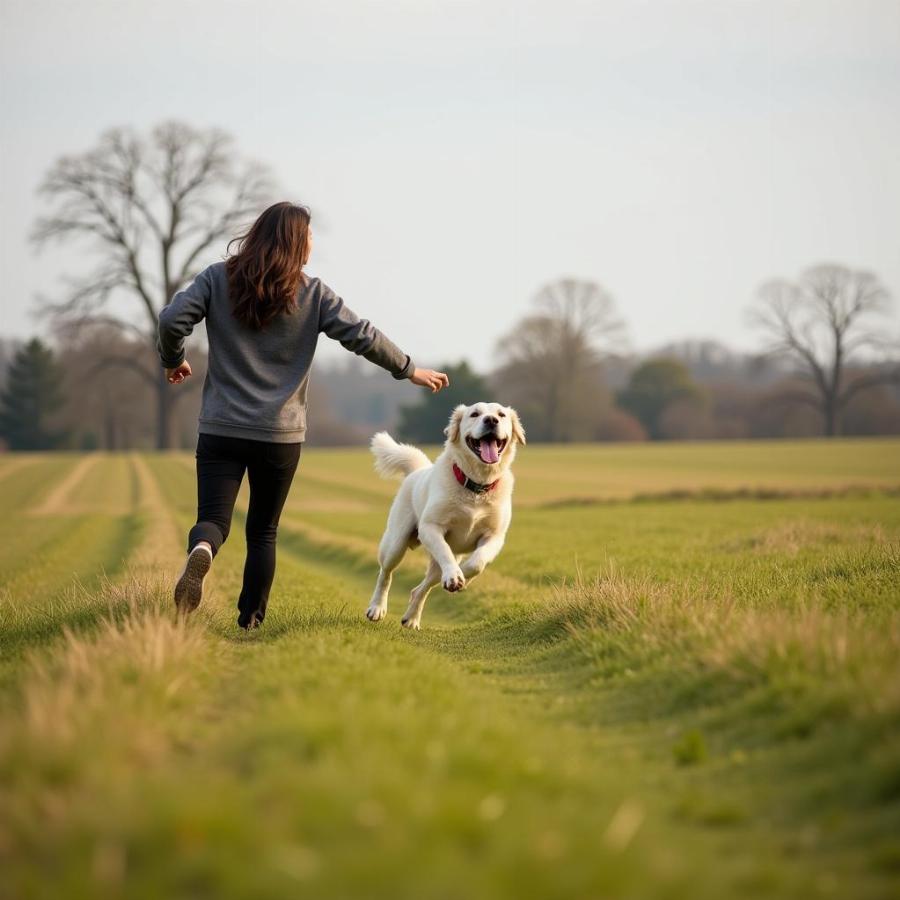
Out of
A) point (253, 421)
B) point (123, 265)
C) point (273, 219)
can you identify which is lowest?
point (253, 421)

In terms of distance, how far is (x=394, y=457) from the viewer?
9273 millimetres

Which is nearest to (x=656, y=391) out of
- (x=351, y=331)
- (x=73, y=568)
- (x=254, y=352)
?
(x=73, y=568)

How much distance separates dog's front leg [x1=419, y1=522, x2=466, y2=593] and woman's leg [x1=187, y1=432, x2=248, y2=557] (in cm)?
153

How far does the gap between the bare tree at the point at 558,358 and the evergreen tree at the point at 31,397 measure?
31.5 m

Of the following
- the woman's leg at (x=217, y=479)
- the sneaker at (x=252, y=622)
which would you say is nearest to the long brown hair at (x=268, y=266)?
the woman's leg at (x=217, y=479)

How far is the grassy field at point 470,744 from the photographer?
9.20 ft

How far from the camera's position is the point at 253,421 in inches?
262

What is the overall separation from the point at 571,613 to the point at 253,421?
254cm

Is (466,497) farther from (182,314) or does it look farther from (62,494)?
(62,494)

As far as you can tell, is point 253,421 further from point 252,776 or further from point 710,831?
point 710,831

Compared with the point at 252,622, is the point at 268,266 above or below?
above

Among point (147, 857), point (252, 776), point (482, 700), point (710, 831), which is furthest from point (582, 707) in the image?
point (147, 857)

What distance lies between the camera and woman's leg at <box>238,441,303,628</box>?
22.5 ft

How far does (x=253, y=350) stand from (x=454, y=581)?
2044mm
